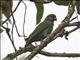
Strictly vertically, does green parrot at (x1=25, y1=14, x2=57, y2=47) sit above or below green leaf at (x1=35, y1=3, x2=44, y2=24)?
below

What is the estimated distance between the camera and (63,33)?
489 millimetres

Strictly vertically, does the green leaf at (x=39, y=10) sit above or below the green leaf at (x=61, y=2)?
below

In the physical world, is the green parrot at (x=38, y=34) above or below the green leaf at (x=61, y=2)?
below

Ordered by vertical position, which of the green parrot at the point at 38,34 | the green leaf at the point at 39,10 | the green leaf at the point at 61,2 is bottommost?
the green parrot at the point at 38,34

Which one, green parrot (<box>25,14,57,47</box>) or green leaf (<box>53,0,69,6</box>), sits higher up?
green leaf (<box>53,0,69,6</box>)

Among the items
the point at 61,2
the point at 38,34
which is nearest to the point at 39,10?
the point at 61,2

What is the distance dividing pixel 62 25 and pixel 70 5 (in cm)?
5

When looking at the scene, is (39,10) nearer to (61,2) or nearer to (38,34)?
(61,2)

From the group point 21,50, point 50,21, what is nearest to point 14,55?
point 21,50

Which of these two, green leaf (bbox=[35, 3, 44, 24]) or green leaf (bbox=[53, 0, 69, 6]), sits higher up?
green leaf (bbox=[53, 0, 69, 6])

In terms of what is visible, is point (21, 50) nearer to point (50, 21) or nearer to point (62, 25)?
point (62, 25)

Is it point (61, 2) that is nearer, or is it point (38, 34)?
point (61, 2)

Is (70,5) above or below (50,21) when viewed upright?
above

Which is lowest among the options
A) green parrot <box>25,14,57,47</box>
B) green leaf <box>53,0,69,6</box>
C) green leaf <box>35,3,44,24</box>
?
green parrot <box>25,14,57,47</box>
